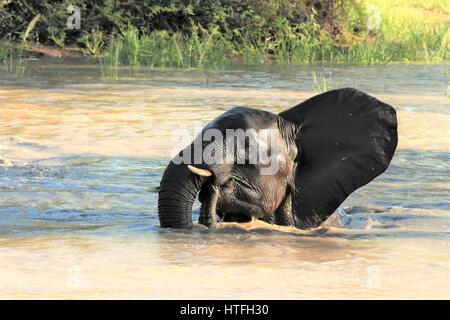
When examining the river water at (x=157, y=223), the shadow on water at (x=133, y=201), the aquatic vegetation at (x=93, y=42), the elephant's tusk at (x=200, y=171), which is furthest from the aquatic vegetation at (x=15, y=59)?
the elephant's tusk at (x=200, y=171)

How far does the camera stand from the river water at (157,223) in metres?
5.16

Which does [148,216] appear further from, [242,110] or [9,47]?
[9,47]

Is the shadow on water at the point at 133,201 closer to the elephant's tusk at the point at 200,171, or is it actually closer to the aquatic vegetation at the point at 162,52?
the elephant's tusk at the point at 200,171

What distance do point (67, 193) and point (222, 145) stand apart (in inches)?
72.2

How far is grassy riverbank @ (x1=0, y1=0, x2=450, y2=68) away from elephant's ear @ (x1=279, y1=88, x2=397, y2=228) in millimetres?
9932

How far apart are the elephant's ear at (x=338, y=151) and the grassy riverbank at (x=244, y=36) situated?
32.6 ft

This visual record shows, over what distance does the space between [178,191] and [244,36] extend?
12.7 meters

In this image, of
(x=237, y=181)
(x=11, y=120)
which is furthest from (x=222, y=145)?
(x=11, y=120)

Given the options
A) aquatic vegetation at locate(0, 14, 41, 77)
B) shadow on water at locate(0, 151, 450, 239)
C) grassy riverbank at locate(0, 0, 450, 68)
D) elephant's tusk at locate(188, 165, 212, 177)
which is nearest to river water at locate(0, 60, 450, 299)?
shadow on water at locate(0, 151, 450, 239)

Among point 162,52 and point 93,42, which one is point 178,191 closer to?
point 162,52

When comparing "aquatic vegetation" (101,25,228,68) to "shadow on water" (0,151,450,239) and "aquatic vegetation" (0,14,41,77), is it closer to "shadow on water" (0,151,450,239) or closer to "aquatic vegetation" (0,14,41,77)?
"aquatic vegetation" (0,14,41,77)

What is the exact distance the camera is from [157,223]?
6.69 m

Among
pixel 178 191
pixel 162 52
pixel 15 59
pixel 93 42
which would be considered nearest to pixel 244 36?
pixel 162 52

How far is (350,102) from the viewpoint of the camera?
6.62m
